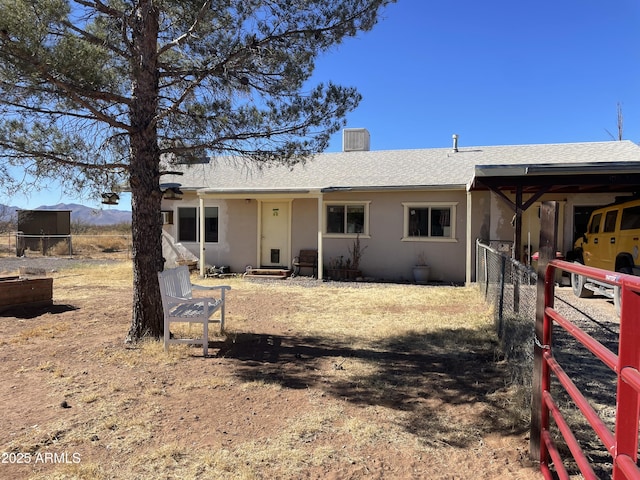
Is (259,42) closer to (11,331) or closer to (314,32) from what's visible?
(314,32)

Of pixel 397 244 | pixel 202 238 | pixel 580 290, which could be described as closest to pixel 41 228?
pixel 202 238

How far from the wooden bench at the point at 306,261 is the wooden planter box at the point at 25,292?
283 inches

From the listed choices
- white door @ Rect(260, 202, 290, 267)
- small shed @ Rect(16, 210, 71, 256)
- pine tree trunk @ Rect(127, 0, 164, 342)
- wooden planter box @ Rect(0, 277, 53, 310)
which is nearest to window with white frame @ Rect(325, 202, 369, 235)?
white door @ Rect(260, 202, 290, 267)

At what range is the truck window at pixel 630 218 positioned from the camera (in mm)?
8055

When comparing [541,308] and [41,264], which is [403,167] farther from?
[41,264]

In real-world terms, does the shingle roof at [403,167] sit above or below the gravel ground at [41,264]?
above

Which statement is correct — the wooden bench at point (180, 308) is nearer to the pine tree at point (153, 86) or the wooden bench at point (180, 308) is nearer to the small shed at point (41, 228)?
the pine tree at point (153, 86)

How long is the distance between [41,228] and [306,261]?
2036 centimetres

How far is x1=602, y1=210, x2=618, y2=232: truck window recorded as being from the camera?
8758 mm

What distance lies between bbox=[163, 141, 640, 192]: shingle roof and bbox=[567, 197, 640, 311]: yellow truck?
151 inches

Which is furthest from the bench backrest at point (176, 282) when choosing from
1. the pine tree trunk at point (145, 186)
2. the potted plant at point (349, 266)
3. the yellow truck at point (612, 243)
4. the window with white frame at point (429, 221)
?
the window with white frame at point (429, 221)

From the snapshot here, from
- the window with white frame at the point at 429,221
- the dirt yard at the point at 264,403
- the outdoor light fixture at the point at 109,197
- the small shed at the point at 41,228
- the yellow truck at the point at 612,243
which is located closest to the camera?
the dirt yard at the point at 264,403

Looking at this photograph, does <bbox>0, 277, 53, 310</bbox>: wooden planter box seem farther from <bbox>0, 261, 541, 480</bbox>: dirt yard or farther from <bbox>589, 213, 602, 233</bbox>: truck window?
<bbox>589, 213, 602, 233</bbox>: truck window

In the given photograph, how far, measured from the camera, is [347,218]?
47.0ft
